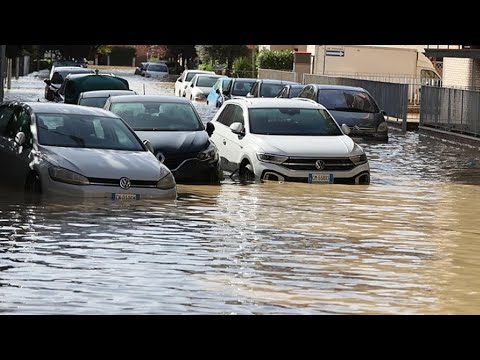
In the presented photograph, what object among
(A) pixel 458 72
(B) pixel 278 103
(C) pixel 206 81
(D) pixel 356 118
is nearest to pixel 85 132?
(B) pixel 278 103

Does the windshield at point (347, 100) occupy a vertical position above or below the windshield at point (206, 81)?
below

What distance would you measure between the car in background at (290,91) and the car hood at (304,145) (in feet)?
51.6

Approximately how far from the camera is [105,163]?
16.7 meters

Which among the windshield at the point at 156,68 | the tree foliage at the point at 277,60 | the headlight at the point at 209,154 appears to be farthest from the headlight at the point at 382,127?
the windshield at the point at 156,68

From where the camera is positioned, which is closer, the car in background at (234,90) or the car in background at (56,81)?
the car in background at (56,81)

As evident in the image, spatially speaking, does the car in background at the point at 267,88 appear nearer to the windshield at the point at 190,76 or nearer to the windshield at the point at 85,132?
the windshield at the point at 190,76

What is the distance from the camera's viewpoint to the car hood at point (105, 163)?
16484 mm

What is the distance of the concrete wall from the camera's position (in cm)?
4481

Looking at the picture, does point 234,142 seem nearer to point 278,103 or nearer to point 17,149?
point 278,103

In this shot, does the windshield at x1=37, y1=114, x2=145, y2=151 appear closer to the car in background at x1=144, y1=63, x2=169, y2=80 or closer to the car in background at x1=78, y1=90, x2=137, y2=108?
the car in background at x1=78, y1=90, x2=137, y2=108
